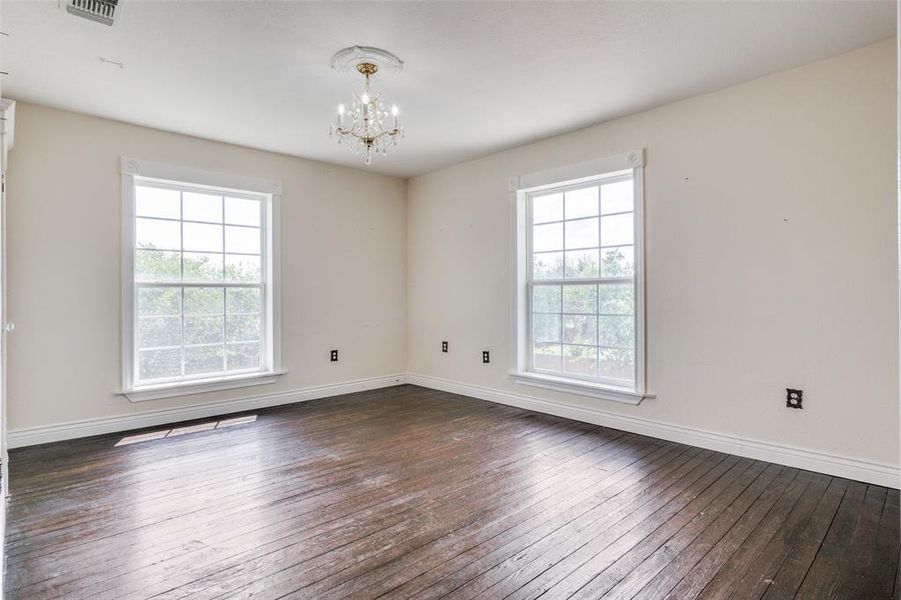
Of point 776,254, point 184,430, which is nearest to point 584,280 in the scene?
point 776,254

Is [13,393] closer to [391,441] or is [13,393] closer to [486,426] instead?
[391,441]

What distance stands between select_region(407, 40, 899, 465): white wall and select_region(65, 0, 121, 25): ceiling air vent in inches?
125

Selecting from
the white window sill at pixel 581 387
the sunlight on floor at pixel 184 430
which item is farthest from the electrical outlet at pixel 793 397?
the sunlight on floor at pixel 184 430

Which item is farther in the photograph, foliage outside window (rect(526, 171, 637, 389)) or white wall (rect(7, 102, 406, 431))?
foliage outside window (rect(526, 171, 637, 389))

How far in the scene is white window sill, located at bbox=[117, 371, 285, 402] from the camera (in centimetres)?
380

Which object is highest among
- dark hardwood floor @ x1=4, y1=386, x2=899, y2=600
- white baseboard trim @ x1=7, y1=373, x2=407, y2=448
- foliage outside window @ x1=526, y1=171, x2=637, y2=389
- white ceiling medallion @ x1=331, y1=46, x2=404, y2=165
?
white ceiling medallion @ x1=331, y1=46, x2=404, y2=165

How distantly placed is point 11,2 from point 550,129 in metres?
3.37

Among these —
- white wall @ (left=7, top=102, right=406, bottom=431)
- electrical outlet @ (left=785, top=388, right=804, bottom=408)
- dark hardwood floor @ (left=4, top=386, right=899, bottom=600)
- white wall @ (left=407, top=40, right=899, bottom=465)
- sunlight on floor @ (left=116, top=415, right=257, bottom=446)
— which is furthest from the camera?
sunlight on floor @ (left=116, top=415, right=257, bottom=446)

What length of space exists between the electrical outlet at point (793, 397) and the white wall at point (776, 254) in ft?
0.13

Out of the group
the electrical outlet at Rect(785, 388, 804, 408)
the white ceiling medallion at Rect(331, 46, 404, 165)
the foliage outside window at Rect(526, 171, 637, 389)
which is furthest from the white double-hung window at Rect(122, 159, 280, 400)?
the electrical outlet at Rect(785, 388, 804, 408)

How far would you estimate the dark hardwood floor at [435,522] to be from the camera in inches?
69.6

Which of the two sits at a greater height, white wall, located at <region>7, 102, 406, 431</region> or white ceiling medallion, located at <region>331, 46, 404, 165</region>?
white ceiling medallion, located at <region>331, 46, 404, 165</region>

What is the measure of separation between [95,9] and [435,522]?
2924 millimetres

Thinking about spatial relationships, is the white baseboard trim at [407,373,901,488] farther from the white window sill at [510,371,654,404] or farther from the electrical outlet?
the electrical outlet
